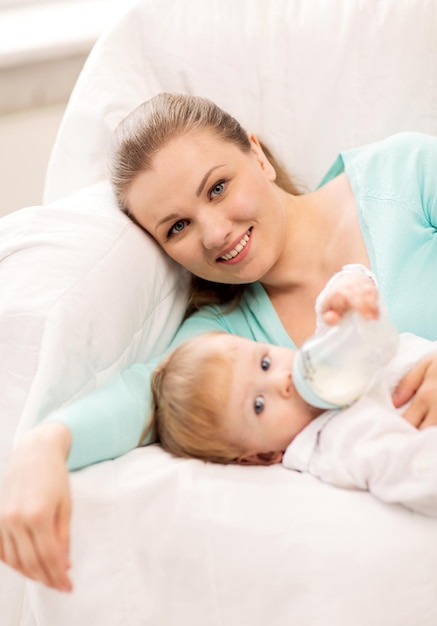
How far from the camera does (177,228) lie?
A: 1233 millimetres

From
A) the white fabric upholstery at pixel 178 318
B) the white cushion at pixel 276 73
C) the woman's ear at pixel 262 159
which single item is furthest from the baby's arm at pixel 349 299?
the white cushion at pixel 276 73

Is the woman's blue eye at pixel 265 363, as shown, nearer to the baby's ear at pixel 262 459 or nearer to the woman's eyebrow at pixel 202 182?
the baby's ear at pixel 262 459

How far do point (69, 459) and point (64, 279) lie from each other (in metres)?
0.29

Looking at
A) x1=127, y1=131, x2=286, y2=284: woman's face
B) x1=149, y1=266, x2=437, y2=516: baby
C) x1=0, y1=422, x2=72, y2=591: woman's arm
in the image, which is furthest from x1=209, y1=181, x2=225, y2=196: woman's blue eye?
x1=0, y1=422, x2=72, y2=591: woman's arm

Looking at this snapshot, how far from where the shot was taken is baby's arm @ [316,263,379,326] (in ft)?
2.94

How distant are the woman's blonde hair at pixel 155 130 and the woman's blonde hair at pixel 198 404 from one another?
13.5 inches

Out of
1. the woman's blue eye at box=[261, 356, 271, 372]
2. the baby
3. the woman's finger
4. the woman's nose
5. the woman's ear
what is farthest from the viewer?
the woman's ear

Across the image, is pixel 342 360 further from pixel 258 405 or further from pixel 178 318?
pixel 178 318

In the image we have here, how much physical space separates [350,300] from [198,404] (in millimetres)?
227

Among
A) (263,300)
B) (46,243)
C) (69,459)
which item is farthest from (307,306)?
(69,459)

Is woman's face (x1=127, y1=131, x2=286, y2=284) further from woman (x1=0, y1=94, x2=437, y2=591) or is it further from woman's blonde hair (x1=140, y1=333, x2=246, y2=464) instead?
woman's blonde hair (x1=140, y1=333, x2=246, y2=464)

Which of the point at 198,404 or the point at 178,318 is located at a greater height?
the point at 198,404

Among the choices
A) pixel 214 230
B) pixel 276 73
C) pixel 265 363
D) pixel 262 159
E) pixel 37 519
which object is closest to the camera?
pixel 37 519

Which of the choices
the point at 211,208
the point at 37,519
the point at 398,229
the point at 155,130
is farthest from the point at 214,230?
the point at 37,519
